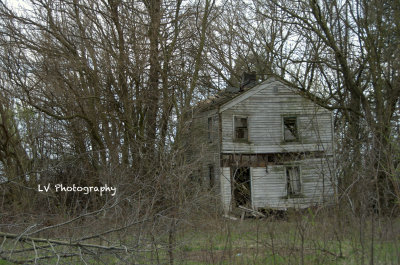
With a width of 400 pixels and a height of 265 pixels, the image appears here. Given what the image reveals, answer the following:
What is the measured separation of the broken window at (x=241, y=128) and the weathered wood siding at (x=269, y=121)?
0.30m

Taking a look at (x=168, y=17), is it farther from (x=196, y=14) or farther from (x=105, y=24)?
(x=105, y=24)

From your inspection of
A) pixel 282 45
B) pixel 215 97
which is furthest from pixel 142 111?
pixel 282 45

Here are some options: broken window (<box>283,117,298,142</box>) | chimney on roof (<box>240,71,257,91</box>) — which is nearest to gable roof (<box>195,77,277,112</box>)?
chimney on roof (<box>240,71,257,91</box>)

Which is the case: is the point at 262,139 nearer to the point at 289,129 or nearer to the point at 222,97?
the point at 289,129

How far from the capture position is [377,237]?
5551 millimetres

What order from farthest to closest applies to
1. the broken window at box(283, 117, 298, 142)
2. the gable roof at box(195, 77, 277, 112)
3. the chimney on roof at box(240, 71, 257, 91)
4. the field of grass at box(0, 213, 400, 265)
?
the chimney on roof at box(240, 71, 257, 91) < the broken window at box(283, 117, 298, 142) < the gable roof at box(195, 77, 277, 112) < the field of grass at box(0, 213, 400, 265)

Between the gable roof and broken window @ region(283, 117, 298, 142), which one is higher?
the gable roof

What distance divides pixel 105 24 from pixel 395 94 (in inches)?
429

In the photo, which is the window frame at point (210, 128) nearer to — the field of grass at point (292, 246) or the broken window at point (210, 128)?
the broken window at point (210, 128)

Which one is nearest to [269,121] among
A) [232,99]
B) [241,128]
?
[241,128]

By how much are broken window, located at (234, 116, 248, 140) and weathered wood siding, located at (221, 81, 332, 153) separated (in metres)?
0.30

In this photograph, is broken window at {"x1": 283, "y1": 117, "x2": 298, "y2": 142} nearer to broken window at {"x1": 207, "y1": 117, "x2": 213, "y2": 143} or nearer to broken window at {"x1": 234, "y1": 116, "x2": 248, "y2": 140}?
broken window at {"x1": 234, "y1": 116, "x2": 248, "y2": 140}

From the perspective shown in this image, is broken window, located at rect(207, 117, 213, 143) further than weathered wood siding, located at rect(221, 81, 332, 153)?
Yes

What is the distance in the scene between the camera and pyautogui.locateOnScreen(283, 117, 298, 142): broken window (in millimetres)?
22548
